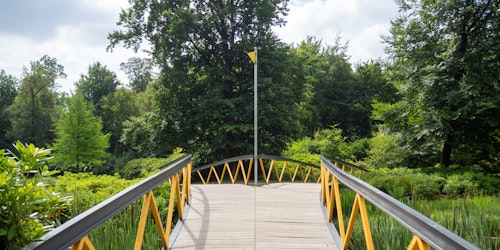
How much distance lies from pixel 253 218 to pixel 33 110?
3968 cm

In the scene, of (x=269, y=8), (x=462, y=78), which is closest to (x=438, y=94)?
(x=462, y=78)

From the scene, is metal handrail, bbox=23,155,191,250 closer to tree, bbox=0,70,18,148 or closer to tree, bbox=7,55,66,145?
tree, bbox=7,55,66,145

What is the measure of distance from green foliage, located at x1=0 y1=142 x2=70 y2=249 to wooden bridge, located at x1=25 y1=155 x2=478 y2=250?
0.32 feet

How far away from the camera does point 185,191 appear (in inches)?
244

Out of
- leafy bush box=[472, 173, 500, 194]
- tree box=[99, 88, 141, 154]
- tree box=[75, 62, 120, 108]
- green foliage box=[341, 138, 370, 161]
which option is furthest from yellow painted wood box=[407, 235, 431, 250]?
tree box=[75, 62, 120, 108]

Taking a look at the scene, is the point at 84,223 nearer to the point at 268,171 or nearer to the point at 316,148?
the point at 268,171

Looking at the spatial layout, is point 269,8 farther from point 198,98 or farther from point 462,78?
point 462,78

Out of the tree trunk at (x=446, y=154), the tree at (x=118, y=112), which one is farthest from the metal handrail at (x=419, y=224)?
the tree at (x=118, y=112)

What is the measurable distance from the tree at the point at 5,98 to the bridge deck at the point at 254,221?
134 ft

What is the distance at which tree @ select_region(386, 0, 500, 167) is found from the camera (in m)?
13.6

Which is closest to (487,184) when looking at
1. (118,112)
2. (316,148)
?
(316,148)

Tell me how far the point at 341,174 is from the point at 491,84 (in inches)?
480

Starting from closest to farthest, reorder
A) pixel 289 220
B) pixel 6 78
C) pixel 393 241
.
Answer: pixel 393 241 → pixel 289 220 → pixel 6 78

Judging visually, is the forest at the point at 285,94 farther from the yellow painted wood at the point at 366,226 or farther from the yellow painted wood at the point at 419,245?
the yellow painted wood at the point at 419,245
